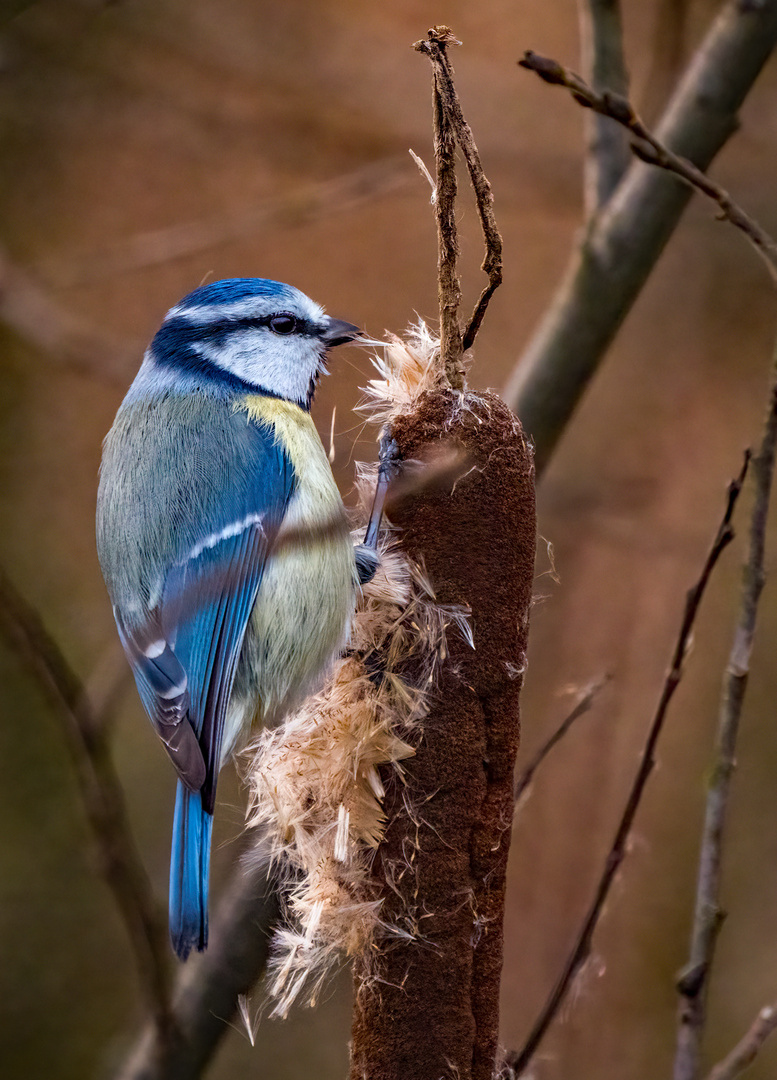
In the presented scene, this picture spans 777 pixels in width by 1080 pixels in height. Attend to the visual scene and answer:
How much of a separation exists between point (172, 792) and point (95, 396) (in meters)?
1.22

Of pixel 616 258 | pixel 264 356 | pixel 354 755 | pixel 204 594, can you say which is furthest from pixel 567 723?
pixel 616 258

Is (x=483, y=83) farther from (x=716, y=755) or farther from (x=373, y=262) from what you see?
(x=716, y=755)

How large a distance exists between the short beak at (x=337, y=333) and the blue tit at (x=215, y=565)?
0.02 meters

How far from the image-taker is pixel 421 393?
4.12 feet

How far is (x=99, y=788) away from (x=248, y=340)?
29.4 inches

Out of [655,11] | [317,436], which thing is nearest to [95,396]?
[317,436]

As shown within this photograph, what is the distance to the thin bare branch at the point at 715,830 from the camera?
3.63 ft

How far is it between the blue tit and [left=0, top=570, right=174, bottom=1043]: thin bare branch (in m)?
0.07

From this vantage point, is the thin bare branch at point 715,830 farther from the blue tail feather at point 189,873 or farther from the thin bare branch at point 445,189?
the blue tail feather at point 189,873

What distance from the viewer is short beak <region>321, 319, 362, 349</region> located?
1618 mm

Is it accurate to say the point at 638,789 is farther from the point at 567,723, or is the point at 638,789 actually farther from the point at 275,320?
the point at 275,320

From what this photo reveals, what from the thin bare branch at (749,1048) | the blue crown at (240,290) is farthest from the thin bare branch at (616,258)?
the thin bare branch at (749,1048)

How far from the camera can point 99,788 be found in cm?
125

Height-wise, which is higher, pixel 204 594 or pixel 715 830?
pixel 715 830
